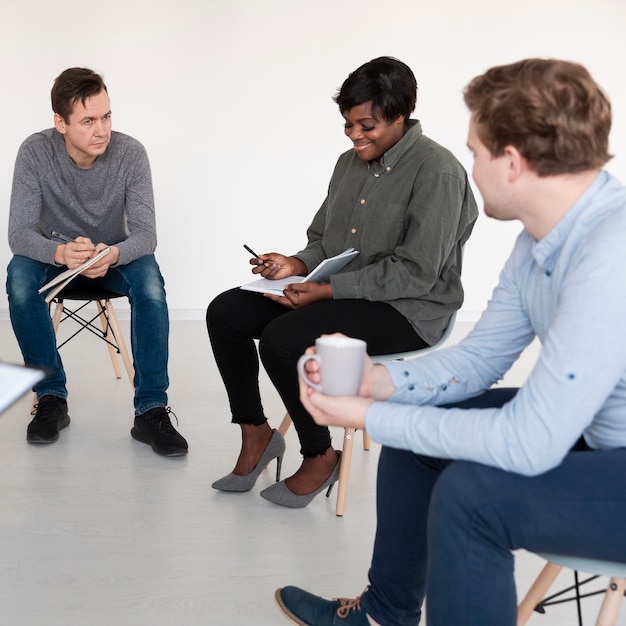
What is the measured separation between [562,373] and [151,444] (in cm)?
173

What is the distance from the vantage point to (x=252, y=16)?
165 inches

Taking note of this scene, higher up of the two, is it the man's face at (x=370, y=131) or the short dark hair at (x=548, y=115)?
the short dark hair at (x=548, y=115)

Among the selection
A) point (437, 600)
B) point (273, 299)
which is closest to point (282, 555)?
point (273, 299)

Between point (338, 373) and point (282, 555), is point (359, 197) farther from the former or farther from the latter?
point (338, 373)

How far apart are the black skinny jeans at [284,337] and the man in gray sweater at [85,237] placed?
0.40 m

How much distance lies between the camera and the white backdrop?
4086mm

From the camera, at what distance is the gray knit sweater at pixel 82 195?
8.93 feet

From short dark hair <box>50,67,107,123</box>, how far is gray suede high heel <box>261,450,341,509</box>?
1.34 metres

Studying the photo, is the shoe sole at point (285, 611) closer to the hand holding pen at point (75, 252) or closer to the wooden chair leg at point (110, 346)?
the hand holding pen at point (75, 252)

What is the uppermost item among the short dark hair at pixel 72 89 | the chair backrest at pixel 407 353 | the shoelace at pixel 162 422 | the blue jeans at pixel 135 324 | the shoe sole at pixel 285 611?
the short dark hair at pixel 72 89

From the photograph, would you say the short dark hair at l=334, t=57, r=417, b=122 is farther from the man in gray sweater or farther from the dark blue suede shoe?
the dark blue suede shoe

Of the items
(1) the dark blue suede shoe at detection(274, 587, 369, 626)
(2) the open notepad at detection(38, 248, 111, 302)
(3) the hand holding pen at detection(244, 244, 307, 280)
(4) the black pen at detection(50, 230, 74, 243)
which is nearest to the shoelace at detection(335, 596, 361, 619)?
(1) the dark blue suede shoe at detection(274, 587, 369, 626)

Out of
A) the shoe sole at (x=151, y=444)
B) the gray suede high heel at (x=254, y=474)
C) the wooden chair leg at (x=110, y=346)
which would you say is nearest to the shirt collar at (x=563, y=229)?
the gray suede high heel at (x=254, y=474)

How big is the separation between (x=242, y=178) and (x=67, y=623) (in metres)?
3.00
